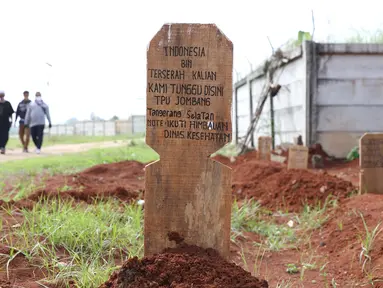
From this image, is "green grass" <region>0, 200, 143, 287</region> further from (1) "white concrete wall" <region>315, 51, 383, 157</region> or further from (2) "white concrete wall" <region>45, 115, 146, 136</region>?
(2) "white concrete wall" <region>45, 115, 146, 136</region>

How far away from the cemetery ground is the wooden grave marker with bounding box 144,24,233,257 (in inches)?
19.8

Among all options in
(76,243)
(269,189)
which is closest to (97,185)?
(269,189)

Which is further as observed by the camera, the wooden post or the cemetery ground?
the wooden post

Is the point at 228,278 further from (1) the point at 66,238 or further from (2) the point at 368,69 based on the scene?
(2) the point at 368,69

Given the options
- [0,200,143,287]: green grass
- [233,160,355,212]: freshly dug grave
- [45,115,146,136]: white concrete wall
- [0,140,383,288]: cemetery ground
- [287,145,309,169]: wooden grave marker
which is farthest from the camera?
[45,115,146,136]: white concrete wall

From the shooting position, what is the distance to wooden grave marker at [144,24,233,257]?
251 cm

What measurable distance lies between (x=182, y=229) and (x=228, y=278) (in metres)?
0.48

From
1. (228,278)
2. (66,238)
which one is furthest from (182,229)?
(66,238)

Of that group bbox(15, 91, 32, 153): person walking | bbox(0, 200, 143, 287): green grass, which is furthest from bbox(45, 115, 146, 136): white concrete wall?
bbox(0, 200, 143, 287): green grass

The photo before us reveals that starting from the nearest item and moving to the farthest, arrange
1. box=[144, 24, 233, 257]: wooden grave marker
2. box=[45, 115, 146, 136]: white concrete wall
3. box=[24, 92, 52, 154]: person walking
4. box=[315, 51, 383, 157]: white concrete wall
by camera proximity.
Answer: box=[144, 24, 233, 257]: wooden grave marker → box=[315, 51, 383, 157]: white concrete wall → box=[24, 92, 52, 154]: person walking → box=[45, 115, 146, 136]: white concrete wall

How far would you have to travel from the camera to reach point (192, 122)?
2514 millimetres

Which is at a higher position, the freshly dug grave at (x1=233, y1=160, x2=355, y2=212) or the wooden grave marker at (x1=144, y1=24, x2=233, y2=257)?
the wooden grave marker at (x1=144, y1=24, x2=233, y2=257)

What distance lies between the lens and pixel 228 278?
2.16 m

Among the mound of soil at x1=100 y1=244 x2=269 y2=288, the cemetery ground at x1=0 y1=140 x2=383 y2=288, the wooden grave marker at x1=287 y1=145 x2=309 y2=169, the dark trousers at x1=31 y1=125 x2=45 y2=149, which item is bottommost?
the cemetery ground at x1=0 y1=140 x2=383 y2=288
